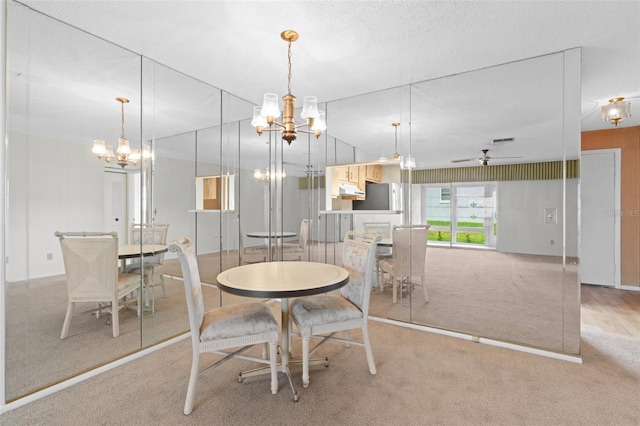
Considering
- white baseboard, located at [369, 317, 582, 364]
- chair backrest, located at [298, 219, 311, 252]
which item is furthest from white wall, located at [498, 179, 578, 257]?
chair backrest, located at [298, 219, 311, 252]

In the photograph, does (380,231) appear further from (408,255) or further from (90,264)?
(90,264)

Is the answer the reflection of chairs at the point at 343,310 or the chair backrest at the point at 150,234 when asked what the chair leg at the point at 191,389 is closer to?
the reflection of chairs at the point at 343,310

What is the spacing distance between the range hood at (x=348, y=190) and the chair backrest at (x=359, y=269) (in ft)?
2.97

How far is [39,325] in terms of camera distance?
200 centimetres

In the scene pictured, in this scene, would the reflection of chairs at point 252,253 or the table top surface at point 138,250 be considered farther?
the reflection of chairs at point 252,253

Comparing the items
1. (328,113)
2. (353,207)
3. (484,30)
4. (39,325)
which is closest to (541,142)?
(484,30)

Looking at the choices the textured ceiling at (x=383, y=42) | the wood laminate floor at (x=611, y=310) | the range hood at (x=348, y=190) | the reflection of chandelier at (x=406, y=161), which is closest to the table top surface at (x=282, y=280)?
the range hood at (x=348, y=190)

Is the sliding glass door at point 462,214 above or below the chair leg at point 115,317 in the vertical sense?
above

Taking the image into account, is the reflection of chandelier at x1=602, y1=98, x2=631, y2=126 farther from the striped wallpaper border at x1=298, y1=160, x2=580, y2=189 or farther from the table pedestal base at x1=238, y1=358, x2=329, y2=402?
the table pedestal base at x1=238, y1=358, x2=329, y2=402

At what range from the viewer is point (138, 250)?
259cm

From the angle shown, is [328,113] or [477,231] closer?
[477,231]

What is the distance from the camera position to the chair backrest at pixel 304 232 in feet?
12.7

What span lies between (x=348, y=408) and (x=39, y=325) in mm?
Result: 2118

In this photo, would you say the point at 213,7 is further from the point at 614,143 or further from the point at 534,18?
the point at 614,143
